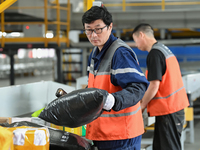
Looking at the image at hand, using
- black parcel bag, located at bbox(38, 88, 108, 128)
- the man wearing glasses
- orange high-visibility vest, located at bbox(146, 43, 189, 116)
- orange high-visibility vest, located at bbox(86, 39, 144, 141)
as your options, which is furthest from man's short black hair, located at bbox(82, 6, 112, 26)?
orange high-visibility vest, located at bbox(146, 43, 189, 116)

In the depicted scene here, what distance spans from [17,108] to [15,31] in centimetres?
653

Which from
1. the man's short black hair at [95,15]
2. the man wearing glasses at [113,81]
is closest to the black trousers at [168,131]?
the man wearing glasses at [113,81]

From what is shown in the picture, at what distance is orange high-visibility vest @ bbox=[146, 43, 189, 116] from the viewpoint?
3.21 metres

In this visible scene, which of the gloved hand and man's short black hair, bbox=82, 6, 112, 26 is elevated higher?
man's short black hair, bbox=82, 6, 112, 26

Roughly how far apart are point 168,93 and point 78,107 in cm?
191

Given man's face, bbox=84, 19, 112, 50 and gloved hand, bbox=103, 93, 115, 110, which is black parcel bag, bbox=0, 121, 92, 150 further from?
man's face, bbox=84, 19, 112, 50

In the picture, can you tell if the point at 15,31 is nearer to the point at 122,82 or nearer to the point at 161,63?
the point at 161,63

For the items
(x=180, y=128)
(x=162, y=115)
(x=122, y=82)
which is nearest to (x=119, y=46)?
(x=122, y=82)

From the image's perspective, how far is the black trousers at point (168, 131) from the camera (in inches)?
128

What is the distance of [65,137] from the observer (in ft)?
5.71

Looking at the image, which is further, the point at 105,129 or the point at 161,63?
the point at 161,63

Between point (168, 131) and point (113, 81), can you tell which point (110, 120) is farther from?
point (168, 131)

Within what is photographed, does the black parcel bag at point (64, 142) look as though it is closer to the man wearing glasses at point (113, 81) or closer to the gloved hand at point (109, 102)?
the man wearing glasses at point (113, 81)

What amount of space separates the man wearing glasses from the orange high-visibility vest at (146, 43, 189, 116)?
1.33 m
